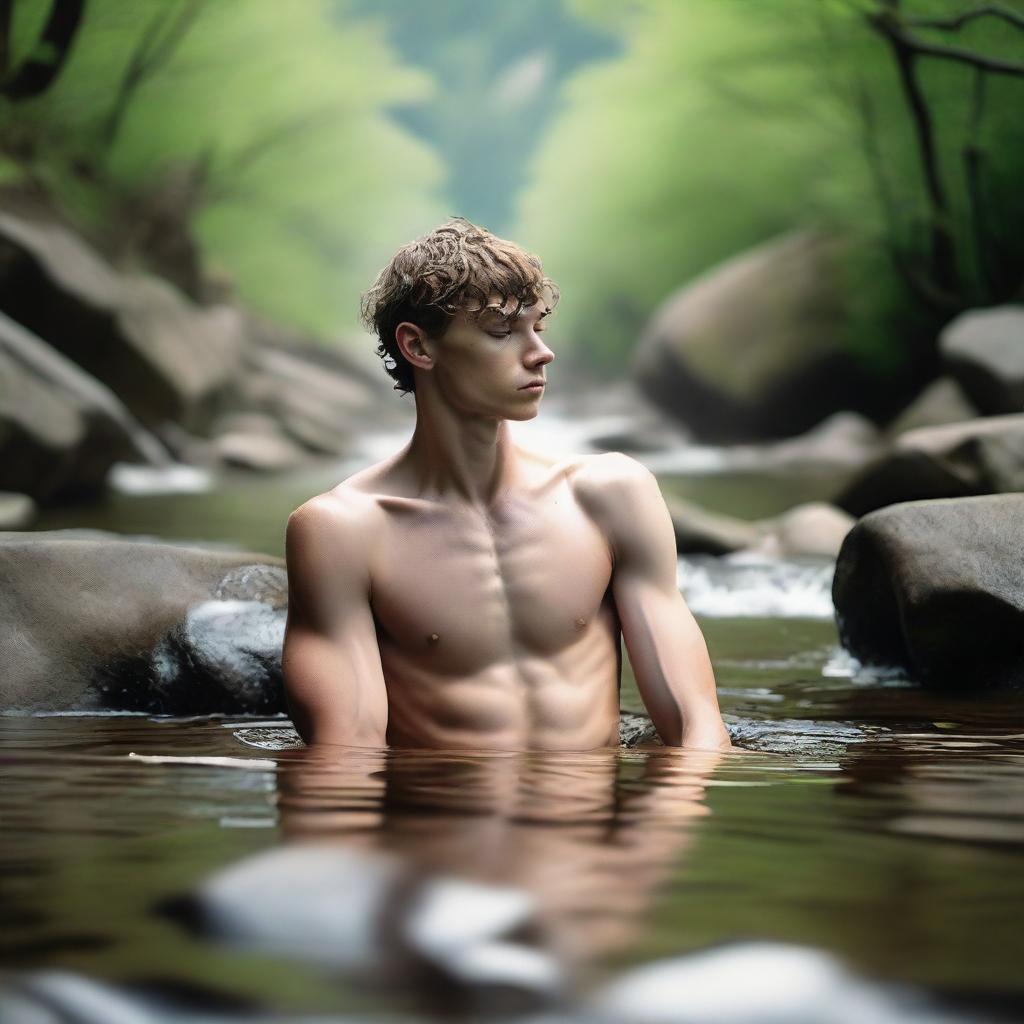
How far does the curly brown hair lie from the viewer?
2801 mm

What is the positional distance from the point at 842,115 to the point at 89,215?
9.71 m

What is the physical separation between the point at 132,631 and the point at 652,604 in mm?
1462

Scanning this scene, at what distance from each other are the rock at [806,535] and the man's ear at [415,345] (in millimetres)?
4916

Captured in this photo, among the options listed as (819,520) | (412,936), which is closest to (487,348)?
(412,936)

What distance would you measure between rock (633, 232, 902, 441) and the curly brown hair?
1655 cm

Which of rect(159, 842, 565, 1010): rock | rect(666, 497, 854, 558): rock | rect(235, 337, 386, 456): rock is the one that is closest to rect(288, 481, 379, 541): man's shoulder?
rect(159, 842, 565, 1010): rock

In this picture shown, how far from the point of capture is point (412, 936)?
1.35m

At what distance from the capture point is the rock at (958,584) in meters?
4.06

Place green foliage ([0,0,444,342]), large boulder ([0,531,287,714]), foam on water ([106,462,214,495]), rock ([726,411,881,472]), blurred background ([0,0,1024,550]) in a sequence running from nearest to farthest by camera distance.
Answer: large boulder ([0,531,287,714]), foam on water ([106,462,214,495]), blurred background ([0,0,1024,550]), rock ([726,411,881,472]), green foliage ([0,0,444,342])

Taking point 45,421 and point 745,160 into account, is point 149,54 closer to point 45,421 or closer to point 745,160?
point 745,160

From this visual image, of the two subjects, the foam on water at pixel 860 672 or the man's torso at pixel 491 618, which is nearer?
the man's torso at pixel 491 618

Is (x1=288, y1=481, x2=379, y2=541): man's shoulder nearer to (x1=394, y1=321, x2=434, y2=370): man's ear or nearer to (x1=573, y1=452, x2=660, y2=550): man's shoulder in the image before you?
(x1=394, y1=321, x2=434, y2=370): man's ear

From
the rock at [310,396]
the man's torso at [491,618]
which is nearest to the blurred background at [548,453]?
the rock at [310,396]

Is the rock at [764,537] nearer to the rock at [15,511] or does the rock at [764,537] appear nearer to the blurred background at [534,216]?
A: the blurred background at [534,216]
